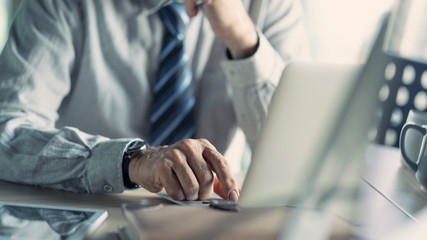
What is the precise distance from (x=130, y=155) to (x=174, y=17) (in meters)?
0.50

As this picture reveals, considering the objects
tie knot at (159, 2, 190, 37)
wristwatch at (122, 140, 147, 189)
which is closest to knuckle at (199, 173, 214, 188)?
wristwatch at (122, 140, 147, 189)

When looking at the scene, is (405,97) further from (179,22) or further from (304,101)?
(304,101)

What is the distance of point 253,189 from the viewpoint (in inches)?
17.8

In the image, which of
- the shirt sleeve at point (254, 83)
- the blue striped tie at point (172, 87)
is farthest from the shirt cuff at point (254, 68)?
the blue striped tie at point (172, 87)

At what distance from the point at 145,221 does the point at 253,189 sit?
157 mm

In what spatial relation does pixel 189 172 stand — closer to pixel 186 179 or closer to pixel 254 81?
pixel 186 179

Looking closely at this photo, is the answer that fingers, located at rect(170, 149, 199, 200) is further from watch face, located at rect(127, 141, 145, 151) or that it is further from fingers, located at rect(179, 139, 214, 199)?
watch face, located at rect(127, 141, 145, 151)

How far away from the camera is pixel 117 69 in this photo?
1.04 metres

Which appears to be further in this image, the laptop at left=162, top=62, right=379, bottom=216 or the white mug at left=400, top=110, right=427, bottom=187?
the white mug at left=400, top=110, right=427, bottom=187

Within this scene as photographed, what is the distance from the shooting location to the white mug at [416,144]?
61 cm

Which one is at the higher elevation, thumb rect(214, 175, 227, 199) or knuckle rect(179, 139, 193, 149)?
knuckle rect(179, 139, 193, 149)

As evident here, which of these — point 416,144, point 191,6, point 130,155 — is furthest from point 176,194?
point 191,6

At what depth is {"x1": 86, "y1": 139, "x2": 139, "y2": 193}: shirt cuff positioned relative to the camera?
23.5 inches

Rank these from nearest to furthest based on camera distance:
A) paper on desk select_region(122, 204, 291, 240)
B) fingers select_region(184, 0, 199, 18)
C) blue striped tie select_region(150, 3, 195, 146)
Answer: paper on desk select_region(122, 204, 291, 240) → fingers select_region(184, 0, 199, 18) → blue striped tie select_region(150, 3, 195, 146)
